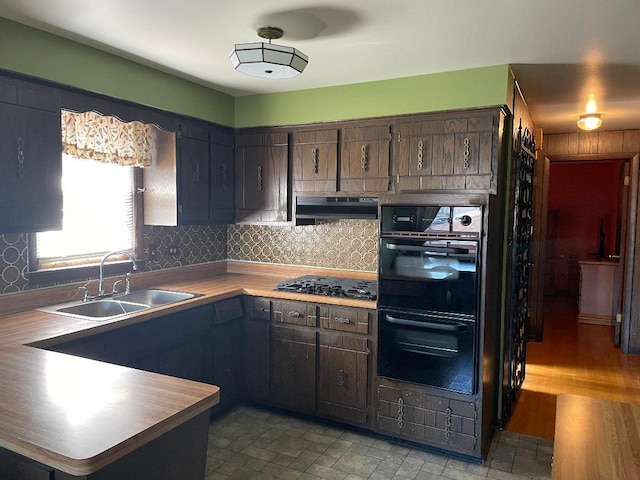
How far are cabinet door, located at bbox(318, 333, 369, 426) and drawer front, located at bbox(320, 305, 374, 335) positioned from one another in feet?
0.19

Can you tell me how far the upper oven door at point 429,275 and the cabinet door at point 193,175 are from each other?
56.7 inches

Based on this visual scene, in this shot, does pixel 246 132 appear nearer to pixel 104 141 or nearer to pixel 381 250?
pixel 104 141

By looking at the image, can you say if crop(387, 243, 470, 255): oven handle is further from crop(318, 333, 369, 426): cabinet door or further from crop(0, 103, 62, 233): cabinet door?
crop(0, 103, 62, 233): cabinet door

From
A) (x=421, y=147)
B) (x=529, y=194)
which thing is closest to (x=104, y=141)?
(x=421, y=147)

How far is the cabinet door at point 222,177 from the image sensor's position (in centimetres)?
379

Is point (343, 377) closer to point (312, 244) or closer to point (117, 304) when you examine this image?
point (312, 244)

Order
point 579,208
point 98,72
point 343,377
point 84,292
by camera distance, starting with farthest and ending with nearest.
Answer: point 579,208, point 343,377, point 84,292, point 98,72

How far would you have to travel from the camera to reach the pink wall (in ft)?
26.7

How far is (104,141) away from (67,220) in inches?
22.2

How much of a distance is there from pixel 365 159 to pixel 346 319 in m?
1.13

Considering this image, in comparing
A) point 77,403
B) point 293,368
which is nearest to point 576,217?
point 293,368

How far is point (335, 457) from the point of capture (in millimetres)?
2996

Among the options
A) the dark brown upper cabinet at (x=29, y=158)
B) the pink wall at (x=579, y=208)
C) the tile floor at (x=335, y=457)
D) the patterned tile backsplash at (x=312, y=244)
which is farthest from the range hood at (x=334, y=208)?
the pink wall at (x=579, y=208)

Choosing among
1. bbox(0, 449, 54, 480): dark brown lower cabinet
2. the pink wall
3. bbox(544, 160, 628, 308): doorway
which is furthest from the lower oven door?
the pink wall
